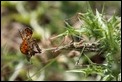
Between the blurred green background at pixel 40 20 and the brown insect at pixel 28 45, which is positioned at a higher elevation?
the blurred green background at pixel 40 20

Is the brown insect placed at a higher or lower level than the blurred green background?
lower

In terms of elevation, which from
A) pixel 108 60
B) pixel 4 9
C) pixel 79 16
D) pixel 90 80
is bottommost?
pixel 90 80

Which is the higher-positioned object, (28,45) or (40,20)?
(40,20)

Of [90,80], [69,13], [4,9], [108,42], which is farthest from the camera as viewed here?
[4,9]

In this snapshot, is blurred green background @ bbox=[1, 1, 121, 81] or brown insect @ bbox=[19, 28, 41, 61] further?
blurred green background @ bbox=[1, 1, 121, 81]

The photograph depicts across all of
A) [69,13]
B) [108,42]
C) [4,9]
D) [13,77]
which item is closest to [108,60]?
[108,42]

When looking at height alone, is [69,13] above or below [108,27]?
above

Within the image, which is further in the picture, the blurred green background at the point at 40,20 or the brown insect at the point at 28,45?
the blurred green background at the point at 40,20

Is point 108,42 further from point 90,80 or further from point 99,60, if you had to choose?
point 99,60

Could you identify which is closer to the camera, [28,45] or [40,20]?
[28,45]

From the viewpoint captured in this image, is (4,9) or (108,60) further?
(4,9)

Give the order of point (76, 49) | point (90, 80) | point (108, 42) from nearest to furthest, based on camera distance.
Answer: point (108, 42) < point (76, 49) < point (90, 80)
